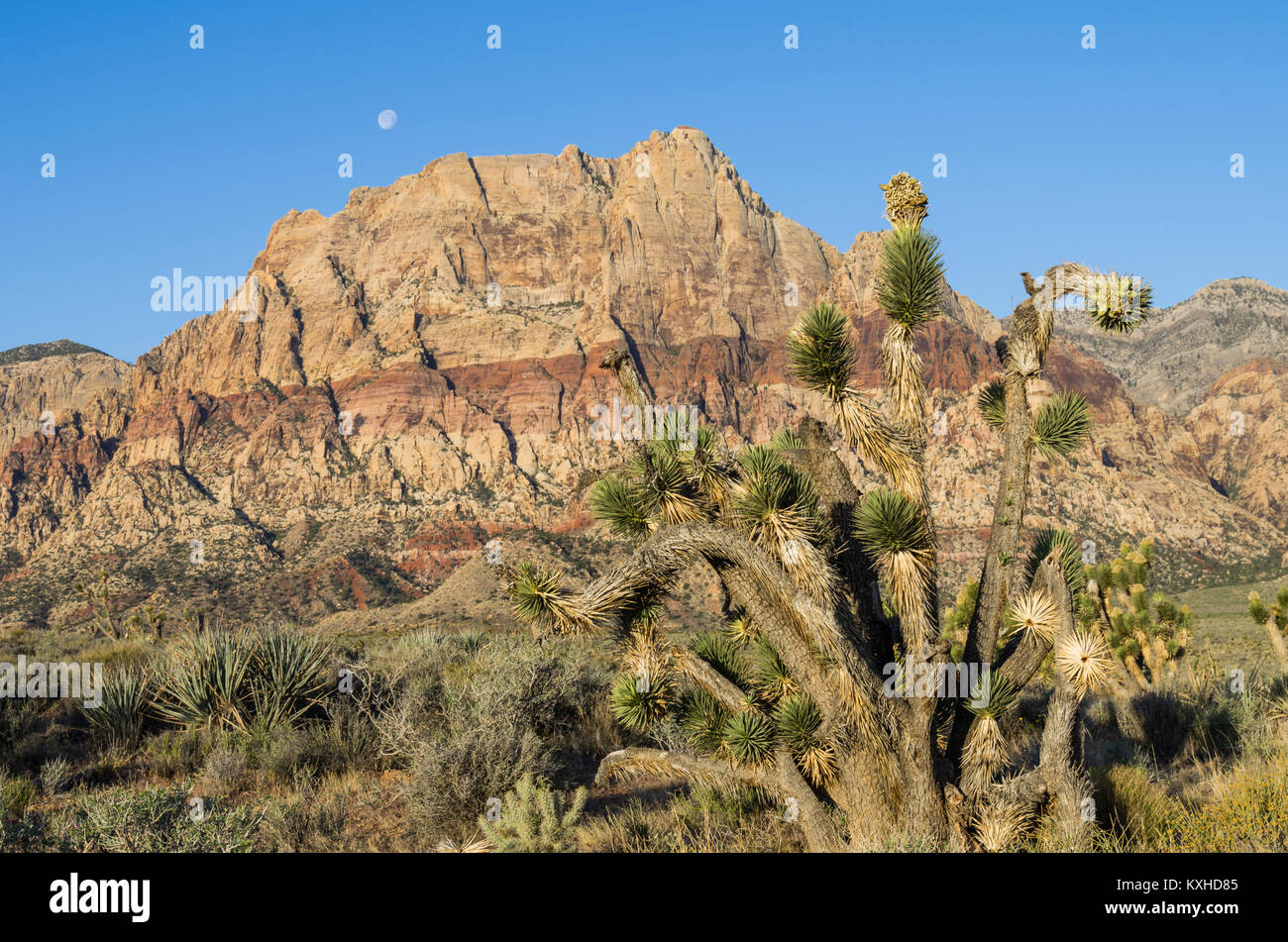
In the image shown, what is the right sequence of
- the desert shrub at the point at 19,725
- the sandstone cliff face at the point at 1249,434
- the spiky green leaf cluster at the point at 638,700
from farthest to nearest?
the sandstone cliff face at the point at 1249,434, the desert shrub at the point at 19,725, the spiky green leaf cluster at the point at 638,700

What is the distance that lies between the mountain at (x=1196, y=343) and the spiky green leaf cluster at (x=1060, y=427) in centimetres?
12305

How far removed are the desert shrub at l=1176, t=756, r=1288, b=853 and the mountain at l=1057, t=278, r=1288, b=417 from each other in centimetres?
12333

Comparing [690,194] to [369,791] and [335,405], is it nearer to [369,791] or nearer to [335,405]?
[335,405]

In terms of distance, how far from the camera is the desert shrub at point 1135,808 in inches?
255

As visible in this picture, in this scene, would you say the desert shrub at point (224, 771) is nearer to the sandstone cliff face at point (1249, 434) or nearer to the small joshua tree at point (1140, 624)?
the small joshua tree at point (1140, 624)

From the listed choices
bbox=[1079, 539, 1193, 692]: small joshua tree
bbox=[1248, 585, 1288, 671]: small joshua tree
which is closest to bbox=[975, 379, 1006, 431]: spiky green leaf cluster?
bbox=[1079, 539, 1193, 692]: small joshua tree

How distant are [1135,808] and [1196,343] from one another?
499 ft

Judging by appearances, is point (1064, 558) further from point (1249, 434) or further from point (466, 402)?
point (466, 402)

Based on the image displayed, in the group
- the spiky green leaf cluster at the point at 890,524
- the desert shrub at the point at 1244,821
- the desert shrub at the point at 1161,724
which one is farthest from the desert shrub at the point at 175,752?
the desert shrub at the point at 1161,724

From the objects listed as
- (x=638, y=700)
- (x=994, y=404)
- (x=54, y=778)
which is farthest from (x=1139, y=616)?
(x=54, y=778)

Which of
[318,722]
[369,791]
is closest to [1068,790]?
[369,791]

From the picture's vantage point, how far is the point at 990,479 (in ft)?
224

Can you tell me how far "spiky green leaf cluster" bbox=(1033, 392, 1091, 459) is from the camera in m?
6.60

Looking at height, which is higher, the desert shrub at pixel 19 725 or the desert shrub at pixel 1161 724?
the desert shrub at pixel 19 725
